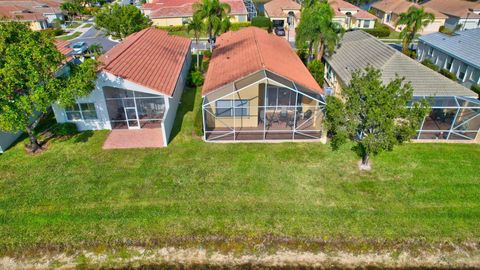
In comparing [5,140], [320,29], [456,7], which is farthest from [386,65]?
[456,7]

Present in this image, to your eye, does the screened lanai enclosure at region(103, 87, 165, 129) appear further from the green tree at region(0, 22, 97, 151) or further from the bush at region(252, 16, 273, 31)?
the bush at region(252, 16, 273, 31)

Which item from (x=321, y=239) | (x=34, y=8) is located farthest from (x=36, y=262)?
(x=34, y=8)

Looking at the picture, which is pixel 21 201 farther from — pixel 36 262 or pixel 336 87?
pixel 336 87

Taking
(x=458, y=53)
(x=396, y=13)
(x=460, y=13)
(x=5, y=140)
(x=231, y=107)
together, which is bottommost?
(x=5, y=140)

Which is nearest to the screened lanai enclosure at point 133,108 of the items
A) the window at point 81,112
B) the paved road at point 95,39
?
the window at point 81,112

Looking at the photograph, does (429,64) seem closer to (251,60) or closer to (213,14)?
(251,60)

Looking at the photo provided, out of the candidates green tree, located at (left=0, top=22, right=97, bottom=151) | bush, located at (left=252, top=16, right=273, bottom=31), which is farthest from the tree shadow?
bush, located at (left=252, top=16, right=273, bottom=31)
